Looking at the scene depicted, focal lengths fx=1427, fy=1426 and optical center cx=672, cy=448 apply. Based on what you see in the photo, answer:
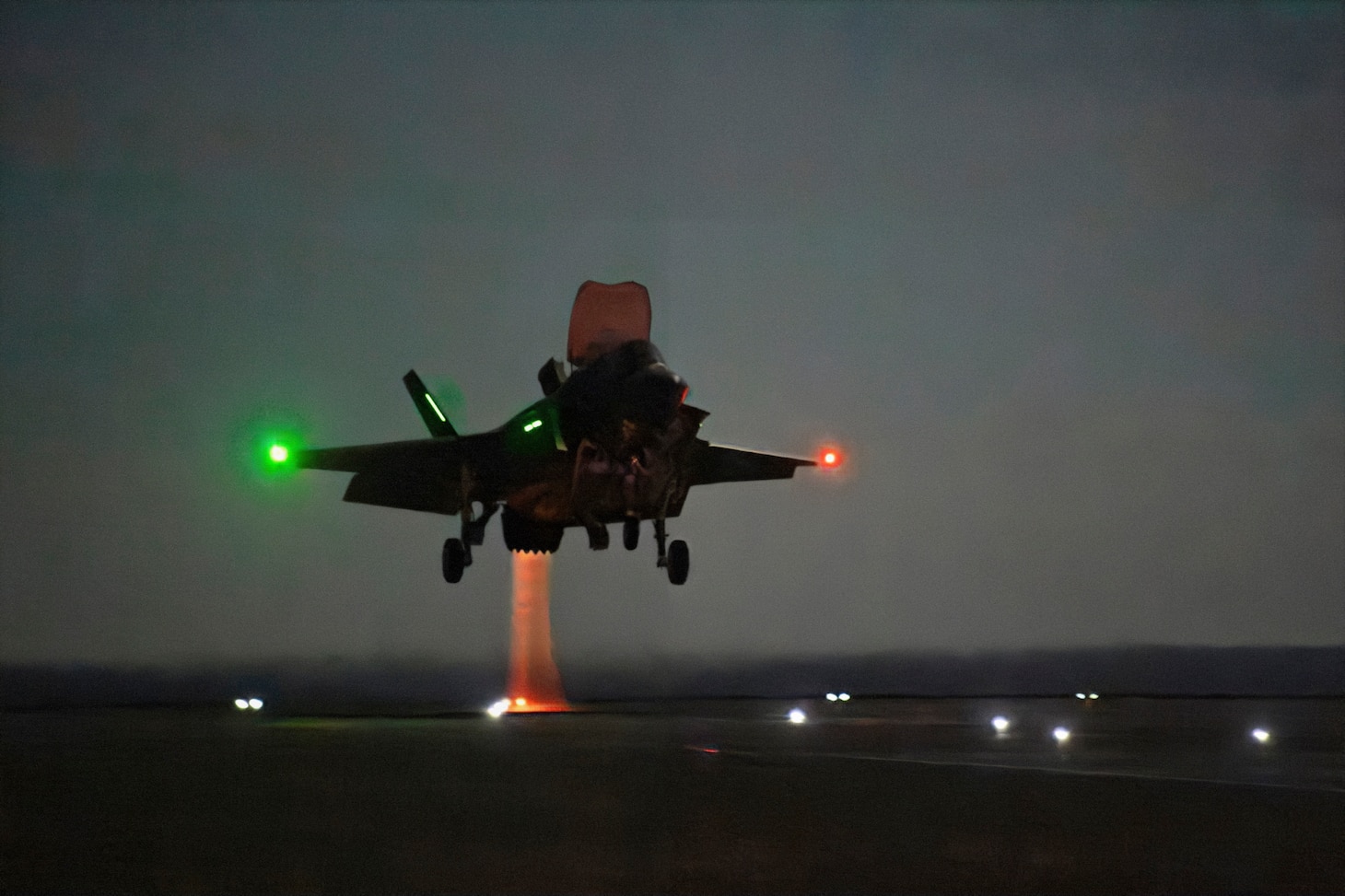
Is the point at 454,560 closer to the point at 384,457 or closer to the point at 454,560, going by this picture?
Result: the point at 454,560

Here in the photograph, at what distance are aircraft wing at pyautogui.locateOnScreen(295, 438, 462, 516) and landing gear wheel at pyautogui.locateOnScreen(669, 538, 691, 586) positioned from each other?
22.3 ft

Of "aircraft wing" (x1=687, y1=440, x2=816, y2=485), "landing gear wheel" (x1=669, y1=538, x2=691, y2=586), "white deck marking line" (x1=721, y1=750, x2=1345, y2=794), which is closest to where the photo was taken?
"white deck marking line" (x1=721, y1=750, x2=1345, y2=794)

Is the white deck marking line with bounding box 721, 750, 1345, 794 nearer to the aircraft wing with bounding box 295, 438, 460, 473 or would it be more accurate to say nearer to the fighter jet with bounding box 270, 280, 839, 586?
the fighter jet with bounding box 270, 280, 839, 586

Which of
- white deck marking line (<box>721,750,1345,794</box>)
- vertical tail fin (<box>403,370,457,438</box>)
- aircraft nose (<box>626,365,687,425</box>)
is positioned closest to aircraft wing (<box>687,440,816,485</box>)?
vertical tail fin (<box>403,370,457,438</box>)

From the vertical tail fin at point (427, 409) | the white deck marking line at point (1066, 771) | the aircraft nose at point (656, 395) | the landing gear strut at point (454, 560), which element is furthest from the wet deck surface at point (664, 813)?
the vertical tail fin at point (427, 409)

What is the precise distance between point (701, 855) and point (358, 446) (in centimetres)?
2860

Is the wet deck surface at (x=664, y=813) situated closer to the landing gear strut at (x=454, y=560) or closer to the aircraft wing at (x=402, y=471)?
the landing gear strut at (x=454, y=560)

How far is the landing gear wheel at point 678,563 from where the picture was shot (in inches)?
1468

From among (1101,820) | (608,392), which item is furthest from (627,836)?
(608,392)

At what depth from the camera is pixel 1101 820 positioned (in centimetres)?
1770

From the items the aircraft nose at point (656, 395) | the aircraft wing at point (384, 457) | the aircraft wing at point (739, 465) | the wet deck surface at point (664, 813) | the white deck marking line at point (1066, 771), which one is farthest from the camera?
the aircraft wing at point (739, 465)

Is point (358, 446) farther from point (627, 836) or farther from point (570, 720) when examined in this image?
point (627, 836)

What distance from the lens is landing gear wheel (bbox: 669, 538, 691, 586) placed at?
37281mm

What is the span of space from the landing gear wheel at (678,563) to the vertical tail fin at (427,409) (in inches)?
335
